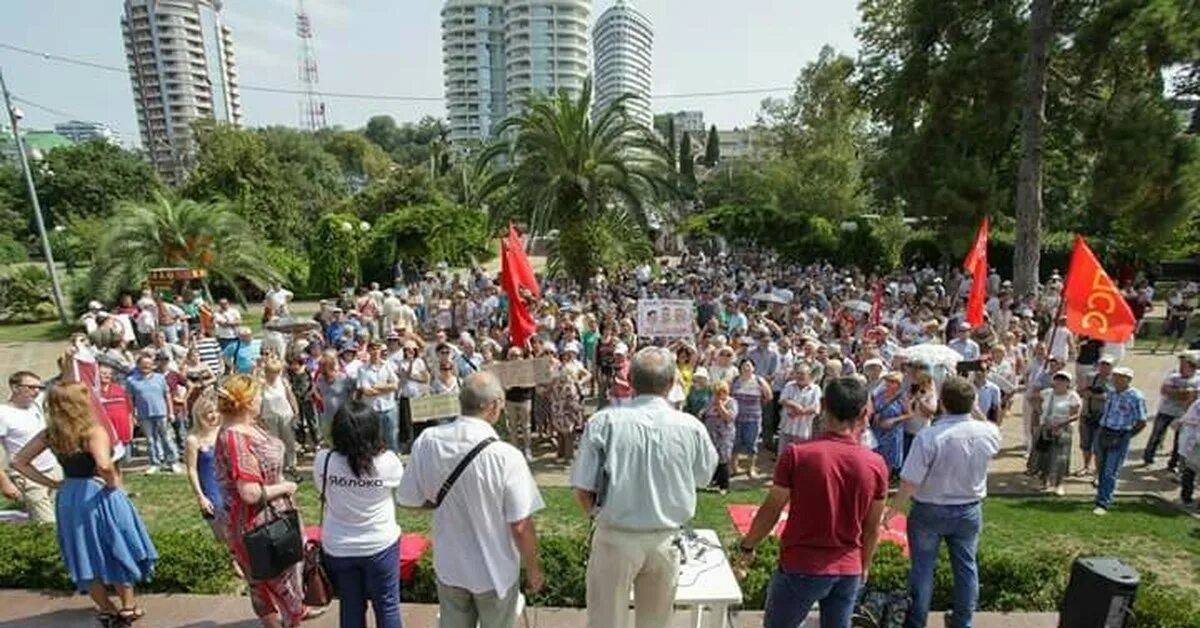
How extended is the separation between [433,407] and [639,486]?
4.83 m

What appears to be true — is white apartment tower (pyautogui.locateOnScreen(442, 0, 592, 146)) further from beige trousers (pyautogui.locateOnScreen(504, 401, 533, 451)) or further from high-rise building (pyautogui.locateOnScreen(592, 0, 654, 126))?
beige trousers (pyautogui.locateOnScreen(504, 401, 533, 451))

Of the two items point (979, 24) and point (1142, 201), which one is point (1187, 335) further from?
point (979, 24)

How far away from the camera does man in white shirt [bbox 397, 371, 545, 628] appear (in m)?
3.11

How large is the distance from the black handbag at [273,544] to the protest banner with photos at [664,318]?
6.79 meters

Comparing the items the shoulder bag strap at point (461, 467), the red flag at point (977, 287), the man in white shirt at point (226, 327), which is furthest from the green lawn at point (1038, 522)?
the man in white shirt at point (226, 327)

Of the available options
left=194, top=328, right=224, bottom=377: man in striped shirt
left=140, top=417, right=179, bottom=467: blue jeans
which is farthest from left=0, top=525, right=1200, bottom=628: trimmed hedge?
left=194, top=328, right=224, bottom=377: man in striped shirt

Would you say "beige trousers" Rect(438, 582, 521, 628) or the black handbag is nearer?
"beige trousers" Rect(438, 582, 521, 628)

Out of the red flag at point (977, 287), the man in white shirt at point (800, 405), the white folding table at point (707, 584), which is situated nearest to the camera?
the white folding table at point (707, 584)

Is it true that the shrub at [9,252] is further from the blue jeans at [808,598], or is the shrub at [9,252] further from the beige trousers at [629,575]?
the blue jeans at [808,598]

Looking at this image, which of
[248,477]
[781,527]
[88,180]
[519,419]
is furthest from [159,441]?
[88,180]

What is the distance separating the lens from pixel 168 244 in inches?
828

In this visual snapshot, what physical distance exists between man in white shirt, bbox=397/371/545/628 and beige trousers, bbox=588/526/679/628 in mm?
310

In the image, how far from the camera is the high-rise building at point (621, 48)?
143 meters

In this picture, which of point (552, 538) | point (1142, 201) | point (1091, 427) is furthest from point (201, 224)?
point (1142, 201)
